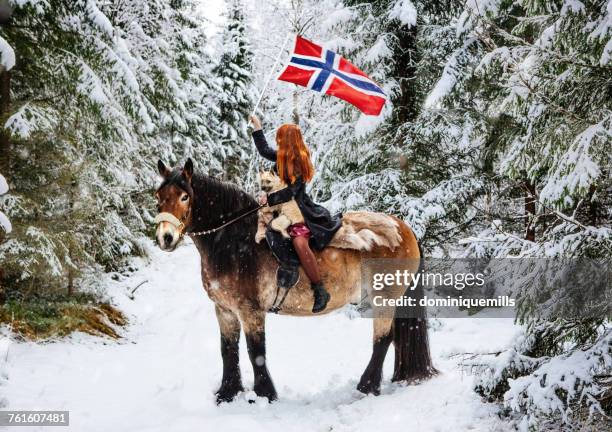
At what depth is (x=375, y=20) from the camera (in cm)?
833

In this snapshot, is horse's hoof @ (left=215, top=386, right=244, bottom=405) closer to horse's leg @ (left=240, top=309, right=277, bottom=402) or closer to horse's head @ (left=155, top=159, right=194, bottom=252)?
horse's leg @ (left=240, top=309, right=277, bottom=402)

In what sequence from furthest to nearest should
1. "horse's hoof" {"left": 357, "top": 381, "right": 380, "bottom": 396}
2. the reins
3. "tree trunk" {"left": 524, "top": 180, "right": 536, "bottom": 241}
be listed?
1. "horse's hoof" {"left": 357, "top": 381, "right": 380, "bottom": 396}
2. the reins
3. "tree trunk" {"left": 524, "top": 180, "right": 536, "bottom": 241}

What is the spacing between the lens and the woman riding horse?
4.74 metres

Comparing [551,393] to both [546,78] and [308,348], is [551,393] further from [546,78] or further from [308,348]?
[308,348]

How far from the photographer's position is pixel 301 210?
4875 mm

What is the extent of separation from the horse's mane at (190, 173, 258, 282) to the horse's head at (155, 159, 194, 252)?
179mm

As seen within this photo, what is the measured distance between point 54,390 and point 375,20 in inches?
311

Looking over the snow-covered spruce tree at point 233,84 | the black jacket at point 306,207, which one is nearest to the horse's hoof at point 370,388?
the black jacket at point 306,207

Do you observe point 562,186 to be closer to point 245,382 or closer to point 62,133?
point 245,382

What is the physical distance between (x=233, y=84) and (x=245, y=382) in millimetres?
21043

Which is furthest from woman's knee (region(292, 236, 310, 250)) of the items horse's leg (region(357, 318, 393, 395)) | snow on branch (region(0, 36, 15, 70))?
snow on branch (region(0, 36, 15, 70))

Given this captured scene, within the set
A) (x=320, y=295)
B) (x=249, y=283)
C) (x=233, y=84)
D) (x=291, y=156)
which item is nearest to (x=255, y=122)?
(x=291, y=156)

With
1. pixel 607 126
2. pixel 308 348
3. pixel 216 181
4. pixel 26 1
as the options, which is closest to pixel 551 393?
pixel 607 126

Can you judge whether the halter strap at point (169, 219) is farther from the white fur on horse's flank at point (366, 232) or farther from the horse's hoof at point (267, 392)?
the horse's hoof at point (267, 392)
